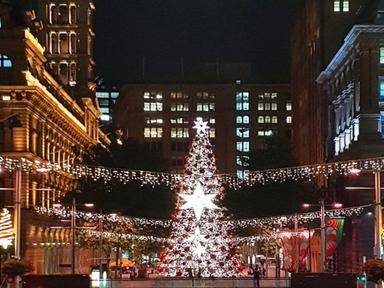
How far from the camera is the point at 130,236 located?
334ft

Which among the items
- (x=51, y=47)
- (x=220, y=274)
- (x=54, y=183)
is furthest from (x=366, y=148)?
(x=51, y=47)

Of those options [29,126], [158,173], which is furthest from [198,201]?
[29,126]

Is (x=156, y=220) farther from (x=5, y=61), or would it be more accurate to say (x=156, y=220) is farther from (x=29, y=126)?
(x=5, y=61)

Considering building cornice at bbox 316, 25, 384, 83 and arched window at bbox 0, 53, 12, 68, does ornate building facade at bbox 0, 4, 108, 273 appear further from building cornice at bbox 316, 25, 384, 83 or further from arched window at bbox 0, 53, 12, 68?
building cornice at bbox 316, 25, 384, 83

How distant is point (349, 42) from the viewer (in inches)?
3930

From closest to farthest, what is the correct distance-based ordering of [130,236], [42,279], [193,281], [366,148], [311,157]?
[42,279] < [193,281] < [366,148] < [130,236] < [311,157]

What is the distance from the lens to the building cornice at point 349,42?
94.5 meters

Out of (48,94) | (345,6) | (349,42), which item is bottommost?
(48,94)

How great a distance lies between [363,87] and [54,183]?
39844 mm

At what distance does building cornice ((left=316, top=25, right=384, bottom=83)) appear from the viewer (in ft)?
310

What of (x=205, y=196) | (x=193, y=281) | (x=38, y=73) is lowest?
(x=193, y=281)

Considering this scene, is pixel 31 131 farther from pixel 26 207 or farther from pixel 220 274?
pixel 220 274

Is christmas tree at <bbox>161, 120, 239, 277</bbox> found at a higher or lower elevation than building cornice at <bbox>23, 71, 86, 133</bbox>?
lower

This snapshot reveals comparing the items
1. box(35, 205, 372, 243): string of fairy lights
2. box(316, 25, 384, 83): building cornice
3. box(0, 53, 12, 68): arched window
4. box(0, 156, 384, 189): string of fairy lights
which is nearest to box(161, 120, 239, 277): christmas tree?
box(0, 156, 384, 189): string of fairy lights
